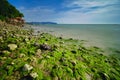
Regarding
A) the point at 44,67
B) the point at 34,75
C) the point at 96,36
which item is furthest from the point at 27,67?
the point at 96,36

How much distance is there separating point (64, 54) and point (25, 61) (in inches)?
101

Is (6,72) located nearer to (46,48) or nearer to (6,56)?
(6,56)

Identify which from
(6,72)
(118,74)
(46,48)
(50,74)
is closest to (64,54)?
(46,48)

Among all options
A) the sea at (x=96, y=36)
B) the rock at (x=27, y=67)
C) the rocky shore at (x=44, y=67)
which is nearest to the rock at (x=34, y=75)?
the rocky shore at (x=44, y=67)

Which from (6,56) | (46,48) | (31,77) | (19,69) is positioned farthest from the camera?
(46,48)

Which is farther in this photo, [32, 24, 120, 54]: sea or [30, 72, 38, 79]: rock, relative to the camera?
[32, 24, 120, 54]: sea

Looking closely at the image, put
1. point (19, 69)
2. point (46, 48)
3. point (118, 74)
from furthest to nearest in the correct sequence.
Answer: point (46, 48)
point (118, 74)
point (19, 69)

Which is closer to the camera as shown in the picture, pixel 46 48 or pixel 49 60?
pixel 49 60

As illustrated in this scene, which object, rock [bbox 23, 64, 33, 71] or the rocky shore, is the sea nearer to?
the rocky shore

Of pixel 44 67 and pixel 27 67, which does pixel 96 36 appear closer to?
pixel 44 67

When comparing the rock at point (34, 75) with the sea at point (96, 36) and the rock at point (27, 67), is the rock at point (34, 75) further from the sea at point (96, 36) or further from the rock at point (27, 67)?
the sea at point (96, 36)

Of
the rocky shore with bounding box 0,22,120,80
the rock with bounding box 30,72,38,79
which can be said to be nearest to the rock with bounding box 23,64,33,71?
the rocky shore with bounding box 0,22,120,80

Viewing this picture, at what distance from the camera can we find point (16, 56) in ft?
22.9

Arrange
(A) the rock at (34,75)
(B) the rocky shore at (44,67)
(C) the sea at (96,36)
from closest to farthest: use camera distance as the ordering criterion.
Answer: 1. (A) the rock at (34,75)
2. (B) the rocky shore at (44,67)
3. (C) the sea at (96,36)
